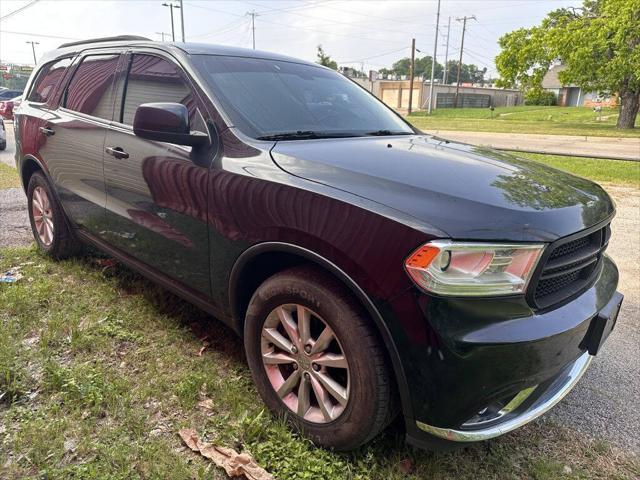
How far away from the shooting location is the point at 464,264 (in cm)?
176

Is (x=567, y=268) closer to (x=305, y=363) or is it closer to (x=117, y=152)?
(x=305, y=363)

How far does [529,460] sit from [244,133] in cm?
203

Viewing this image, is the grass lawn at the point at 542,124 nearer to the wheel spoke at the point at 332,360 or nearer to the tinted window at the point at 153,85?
the tinted window at the point at 153,85

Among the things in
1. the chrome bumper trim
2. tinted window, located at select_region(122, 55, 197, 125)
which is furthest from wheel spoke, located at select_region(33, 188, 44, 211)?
the chrome bumper trim

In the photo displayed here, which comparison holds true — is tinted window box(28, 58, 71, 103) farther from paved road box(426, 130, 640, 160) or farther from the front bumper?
paved road box(426, 130, 640, 160)

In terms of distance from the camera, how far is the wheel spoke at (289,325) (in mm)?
2186

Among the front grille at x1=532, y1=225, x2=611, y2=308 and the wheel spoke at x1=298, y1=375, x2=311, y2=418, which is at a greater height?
the front grille at x1=532, y1=225, x2=611, y2=308

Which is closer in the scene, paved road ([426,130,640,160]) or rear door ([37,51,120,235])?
rear door ([37,51,120,235])

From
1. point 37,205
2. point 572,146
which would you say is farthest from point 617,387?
point 572,146

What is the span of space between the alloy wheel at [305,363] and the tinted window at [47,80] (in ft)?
10.3

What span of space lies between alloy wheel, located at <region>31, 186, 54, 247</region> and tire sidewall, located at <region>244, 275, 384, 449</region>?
276 cm

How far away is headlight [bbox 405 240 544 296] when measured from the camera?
1724mm

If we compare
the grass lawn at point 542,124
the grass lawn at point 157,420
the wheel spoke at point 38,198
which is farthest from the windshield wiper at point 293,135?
the grass lawn at point 542,124

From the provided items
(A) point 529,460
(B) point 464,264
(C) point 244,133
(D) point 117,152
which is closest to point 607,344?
(A) point 529,460
